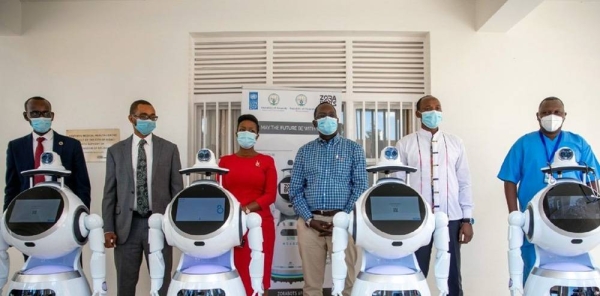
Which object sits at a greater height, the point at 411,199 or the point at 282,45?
the point at 282,45

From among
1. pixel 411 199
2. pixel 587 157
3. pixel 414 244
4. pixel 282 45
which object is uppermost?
pixel 282 45

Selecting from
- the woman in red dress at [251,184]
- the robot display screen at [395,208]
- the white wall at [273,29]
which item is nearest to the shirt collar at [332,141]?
the woman in red dress at [251,184]

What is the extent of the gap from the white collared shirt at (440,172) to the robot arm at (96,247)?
1956 millimetres

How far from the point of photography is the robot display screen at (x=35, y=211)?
2592 millimetres

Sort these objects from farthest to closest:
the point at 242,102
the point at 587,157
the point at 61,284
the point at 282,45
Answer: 1. the point at 282,45
2. the point at 242,102
3. the point at 587,157
4. the point at 61,284

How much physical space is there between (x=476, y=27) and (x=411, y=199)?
2.87 metres

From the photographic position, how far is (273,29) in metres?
4.70

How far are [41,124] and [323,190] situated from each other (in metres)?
2.06

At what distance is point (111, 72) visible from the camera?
4723 millimetres

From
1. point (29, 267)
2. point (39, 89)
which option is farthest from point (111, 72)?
point (29, 267)

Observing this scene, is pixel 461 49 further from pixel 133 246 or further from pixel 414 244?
pixel 133 246

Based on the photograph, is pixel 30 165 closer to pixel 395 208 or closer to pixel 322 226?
pixel 322 226

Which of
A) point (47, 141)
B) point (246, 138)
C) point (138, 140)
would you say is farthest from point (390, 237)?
point (47, 141)

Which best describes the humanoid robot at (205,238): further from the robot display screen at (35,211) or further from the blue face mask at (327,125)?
the blue face mask at (327,125)
